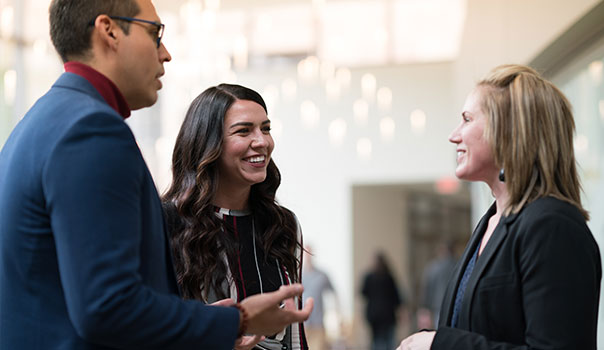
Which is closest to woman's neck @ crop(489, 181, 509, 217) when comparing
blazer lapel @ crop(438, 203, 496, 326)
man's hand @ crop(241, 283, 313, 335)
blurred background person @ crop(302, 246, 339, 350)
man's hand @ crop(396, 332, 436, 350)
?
blazer lapel @ crop(438, 203, 496, 326)

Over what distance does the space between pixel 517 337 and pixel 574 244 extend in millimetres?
241

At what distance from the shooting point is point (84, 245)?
1238 millimetres

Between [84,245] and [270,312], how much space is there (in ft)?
1.25

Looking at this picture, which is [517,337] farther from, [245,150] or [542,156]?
[245,150]

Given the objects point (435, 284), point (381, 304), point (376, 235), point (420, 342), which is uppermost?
point (420, 342)

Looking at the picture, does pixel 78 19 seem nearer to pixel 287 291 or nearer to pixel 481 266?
pixel 287 291

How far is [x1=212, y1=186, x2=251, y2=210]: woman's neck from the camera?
2.43 meters

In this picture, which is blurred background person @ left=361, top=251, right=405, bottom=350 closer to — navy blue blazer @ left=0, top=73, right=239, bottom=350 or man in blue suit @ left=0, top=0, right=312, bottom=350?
man in blue suit @ left=0, top=0, right=312, bottom=350

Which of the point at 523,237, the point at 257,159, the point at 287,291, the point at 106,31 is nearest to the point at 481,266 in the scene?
the point at 523,237

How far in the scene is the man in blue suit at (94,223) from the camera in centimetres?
125

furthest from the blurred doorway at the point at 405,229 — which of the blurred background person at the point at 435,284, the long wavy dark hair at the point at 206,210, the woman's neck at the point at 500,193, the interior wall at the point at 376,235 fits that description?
the woman's neck at the point at 500,193

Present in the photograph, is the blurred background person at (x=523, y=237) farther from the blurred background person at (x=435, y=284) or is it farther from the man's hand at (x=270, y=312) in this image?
the blurred background person at (x=435, y=284)

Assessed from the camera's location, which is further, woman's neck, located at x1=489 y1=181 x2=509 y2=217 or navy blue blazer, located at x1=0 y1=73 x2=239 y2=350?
woman's neck, located at x1=489 y1=181 x2=509 y2=217

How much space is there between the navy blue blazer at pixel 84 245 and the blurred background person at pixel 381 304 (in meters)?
8.96
